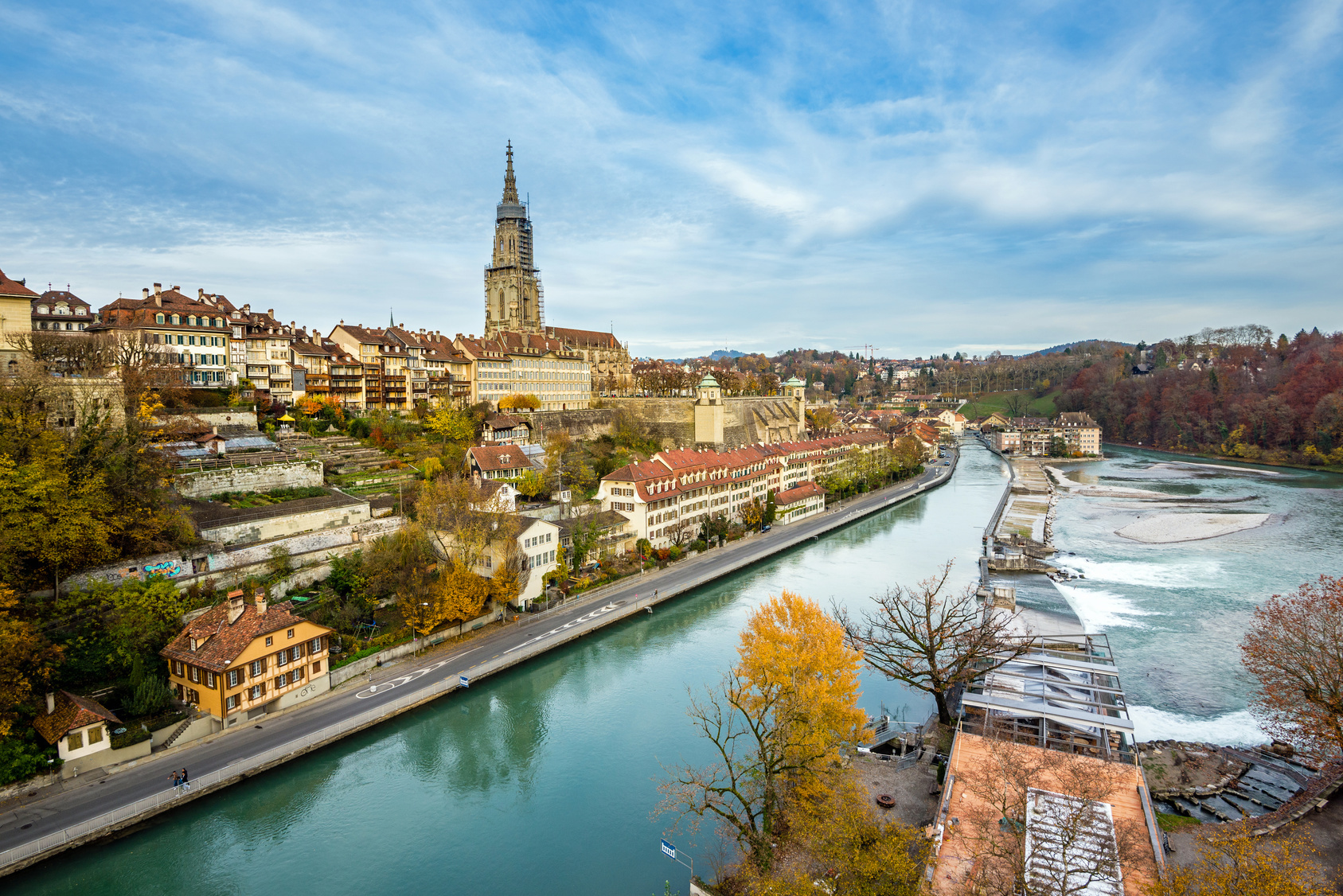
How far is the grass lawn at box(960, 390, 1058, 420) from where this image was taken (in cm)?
10469

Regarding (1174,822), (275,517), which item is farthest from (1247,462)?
(275,517)

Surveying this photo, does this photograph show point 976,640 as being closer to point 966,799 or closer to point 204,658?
point 966,799

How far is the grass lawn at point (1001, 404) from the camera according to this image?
343 ft

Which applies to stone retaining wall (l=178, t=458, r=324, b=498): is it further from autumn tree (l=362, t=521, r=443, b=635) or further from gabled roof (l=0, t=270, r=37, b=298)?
gabled roof (l=0, t=270, r=37, b=298)

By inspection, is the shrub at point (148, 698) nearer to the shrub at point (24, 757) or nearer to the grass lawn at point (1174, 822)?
the shrub at point (24, 757)

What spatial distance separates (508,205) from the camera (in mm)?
59438

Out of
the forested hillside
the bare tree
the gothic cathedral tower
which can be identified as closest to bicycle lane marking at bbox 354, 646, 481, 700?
the bare tree

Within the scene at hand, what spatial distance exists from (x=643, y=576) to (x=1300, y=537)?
107 ft

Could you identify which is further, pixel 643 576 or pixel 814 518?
pixel 814 518

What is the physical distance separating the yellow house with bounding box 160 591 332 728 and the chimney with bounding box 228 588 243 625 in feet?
0.06

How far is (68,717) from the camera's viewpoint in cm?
1330

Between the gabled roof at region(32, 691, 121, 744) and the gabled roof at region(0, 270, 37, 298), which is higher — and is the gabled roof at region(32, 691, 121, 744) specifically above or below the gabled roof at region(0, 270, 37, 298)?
below

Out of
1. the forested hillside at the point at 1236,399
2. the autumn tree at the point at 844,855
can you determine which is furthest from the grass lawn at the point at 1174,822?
the forested hillside at the point at 1236,399

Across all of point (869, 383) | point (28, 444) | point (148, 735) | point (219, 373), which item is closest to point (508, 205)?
point (219, 373)
